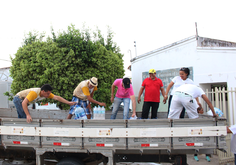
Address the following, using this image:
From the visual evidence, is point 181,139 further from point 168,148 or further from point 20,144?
point 20,144

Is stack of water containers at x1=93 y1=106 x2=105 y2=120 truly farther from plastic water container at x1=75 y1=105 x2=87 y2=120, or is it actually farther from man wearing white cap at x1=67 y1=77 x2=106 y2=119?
plastic water container at x1=75 y1=105 x2=87 y2=120

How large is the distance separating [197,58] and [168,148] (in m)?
5.71

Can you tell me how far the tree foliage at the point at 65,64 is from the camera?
9.95m

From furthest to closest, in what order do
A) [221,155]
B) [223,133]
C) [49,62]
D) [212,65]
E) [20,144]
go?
[49,62] < [212,65] < [221,155] < [20,144] < [223,133]

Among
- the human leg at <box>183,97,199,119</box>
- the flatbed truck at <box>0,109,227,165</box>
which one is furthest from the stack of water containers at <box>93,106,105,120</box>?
the human leg at <box>183,97,199,119</box>

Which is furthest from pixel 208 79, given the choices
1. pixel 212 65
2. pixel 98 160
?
pixel 98 160

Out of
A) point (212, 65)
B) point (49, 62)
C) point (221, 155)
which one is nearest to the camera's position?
point (221, 155)

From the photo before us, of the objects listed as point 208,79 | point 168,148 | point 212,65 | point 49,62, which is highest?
point 49,62

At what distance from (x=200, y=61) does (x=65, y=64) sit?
613 cm

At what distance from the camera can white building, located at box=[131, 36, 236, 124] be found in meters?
7.16

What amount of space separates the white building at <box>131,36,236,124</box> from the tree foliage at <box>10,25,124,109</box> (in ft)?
8.00

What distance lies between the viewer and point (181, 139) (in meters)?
3.19

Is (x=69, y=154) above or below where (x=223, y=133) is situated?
below

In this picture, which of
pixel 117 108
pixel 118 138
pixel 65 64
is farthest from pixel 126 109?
pixel 65 64
